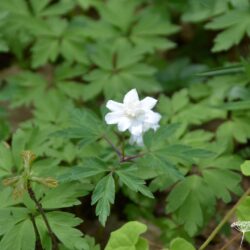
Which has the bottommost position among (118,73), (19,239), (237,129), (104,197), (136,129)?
(237,129)

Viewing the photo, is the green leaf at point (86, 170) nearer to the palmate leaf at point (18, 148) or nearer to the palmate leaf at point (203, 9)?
the palmate leaf at point (18, 148)

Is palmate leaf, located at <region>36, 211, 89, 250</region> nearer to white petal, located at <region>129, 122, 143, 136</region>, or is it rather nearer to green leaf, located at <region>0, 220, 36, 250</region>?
green leaf, located at <region>0, 220, 36, 250</region>

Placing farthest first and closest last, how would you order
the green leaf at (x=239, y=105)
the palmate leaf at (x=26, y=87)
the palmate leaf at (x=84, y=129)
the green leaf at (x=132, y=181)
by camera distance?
1. the palmate leaf at (x=26, y=87)
2. the green leaf at (x=239, y=105)
3. the palmate leaf at (x=84, y=129)
4. the green leaf at (x=132, y=181)

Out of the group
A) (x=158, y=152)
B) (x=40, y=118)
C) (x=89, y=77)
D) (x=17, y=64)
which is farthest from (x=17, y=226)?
(x=17, y=64)

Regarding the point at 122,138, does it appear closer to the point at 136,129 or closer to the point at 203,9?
the point at 136,129

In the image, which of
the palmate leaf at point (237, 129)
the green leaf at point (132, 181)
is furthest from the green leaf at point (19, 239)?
the palmate leaf at point (237, 129)

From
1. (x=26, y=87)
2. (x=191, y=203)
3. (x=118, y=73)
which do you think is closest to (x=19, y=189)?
(x=191, y=203)

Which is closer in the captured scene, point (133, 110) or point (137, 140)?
point (133, 110)

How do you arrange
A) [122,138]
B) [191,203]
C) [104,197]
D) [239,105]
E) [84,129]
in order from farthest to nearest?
[239,105], [122,138], [191,203], [84,129], [104,197]
